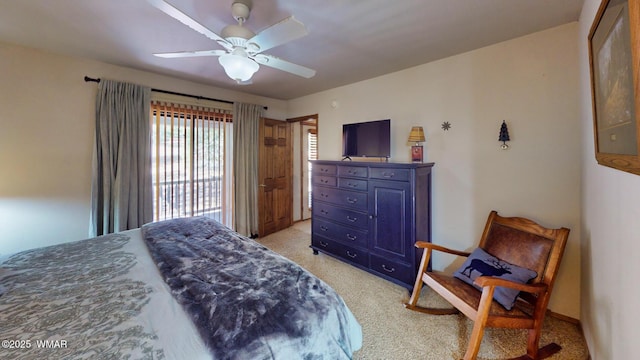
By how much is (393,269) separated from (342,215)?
0.89m

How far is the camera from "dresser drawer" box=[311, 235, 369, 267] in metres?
2.97

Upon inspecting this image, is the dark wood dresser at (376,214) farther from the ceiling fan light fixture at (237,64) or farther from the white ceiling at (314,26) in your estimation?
the ceiling fan light fixture at (237,64)

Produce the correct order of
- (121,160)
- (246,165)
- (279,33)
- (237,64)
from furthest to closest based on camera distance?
1. (246,165)
2. (121,160)
3. (237,64)
4. (279,33)

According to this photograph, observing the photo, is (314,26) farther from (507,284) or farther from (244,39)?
(507,284)

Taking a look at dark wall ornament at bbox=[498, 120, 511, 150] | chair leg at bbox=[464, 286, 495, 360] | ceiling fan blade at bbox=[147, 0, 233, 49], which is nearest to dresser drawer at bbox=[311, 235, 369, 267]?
chair leg at bbox=[464, 286, 495, 360]

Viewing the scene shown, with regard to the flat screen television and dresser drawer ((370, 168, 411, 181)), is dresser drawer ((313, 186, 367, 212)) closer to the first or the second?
dresser drawer ((370, 168, 411, 181))

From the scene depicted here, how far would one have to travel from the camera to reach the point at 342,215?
319 centimetres

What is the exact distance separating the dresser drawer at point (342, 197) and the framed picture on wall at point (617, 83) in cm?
196

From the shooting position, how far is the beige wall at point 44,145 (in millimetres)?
2471

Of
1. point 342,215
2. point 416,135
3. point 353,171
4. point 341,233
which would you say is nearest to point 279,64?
point 353,171

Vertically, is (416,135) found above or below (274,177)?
above

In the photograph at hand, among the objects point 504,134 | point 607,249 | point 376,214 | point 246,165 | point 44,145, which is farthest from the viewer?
point 246,165

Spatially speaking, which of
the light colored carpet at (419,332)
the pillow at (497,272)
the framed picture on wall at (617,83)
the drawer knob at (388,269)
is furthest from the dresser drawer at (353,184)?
the framed picture on wall at (617,83)

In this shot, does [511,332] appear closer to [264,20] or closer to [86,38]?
[264,20]
